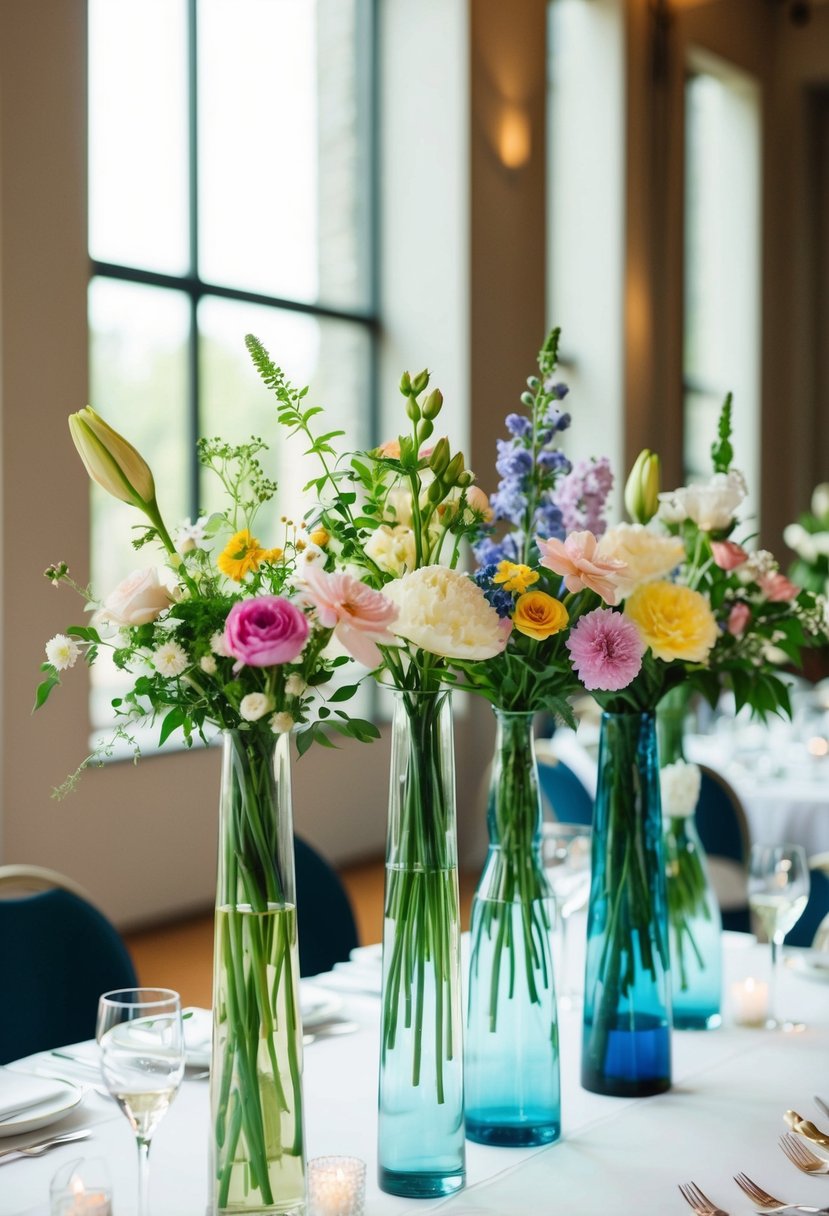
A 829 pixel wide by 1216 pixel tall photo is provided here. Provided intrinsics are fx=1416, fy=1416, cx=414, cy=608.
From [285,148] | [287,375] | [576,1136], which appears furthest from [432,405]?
[285,148]

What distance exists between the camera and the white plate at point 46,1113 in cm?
131

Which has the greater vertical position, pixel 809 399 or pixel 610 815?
pixel 809 399

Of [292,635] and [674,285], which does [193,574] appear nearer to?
[292,635]

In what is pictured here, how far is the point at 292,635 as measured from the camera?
993 millimetres

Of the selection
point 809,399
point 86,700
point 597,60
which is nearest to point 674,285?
point 597,60

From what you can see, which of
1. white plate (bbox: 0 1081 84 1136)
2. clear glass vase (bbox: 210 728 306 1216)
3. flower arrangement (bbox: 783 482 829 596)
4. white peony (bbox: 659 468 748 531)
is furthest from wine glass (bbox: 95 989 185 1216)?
flower arrangement (bbox: 783 482 829 596)

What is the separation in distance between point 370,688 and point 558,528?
502 centimetres

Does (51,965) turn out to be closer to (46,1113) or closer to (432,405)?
(46,1113)

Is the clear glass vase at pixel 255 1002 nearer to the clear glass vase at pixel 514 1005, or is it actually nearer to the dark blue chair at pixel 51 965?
the clear glass vase at pixel 514 1005

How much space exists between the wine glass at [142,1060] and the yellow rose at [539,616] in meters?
0.42

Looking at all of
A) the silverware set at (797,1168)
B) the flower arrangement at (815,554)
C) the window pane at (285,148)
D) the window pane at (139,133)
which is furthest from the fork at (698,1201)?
the window pane at (285,148)

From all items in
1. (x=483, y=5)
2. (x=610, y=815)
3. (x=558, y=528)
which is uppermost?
(x=483, y=5)

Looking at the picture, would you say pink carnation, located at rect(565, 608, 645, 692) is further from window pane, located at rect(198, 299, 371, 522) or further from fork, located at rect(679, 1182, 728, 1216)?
window pane, located at rect(198, 299, 371, 522)

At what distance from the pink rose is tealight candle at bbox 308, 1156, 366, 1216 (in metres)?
0.45
